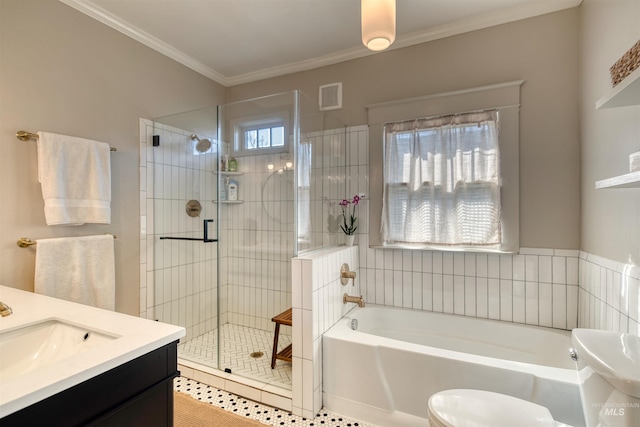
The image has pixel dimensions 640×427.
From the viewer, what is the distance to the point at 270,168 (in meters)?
2.38

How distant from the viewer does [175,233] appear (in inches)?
103

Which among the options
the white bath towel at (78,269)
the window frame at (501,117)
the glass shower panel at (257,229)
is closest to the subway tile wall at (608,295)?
the window frame at (501,117)

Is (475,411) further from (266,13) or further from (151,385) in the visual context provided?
(266,13)

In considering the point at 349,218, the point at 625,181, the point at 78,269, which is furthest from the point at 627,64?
the point at 78,269

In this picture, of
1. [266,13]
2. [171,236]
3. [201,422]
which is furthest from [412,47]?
[201,422]

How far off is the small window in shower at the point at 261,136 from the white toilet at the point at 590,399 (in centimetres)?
181

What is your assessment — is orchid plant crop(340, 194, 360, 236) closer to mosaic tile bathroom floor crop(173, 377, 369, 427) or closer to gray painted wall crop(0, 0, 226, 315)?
mosaic tile bathroom floor crop(173, 377, 369, 427)

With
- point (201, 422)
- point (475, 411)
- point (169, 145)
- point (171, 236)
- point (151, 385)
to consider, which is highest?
point (169, 145)

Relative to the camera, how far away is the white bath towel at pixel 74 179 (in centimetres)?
174

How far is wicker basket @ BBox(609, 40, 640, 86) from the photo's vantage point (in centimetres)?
115

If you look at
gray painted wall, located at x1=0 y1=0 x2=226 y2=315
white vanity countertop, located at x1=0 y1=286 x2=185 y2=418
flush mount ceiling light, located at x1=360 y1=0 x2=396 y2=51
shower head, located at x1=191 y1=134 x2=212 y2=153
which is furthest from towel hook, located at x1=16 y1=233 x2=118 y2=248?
flush mount ceiling light, located at x1=360 y1=0 x2=396 y2=51

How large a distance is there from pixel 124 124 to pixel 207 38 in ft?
3.12

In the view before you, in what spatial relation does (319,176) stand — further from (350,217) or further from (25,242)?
(25,242)

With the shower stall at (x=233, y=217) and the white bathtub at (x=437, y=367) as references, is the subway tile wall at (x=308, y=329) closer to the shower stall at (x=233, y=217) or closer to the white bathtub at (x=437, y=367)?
the white bathtub at (x=437, y=367)
